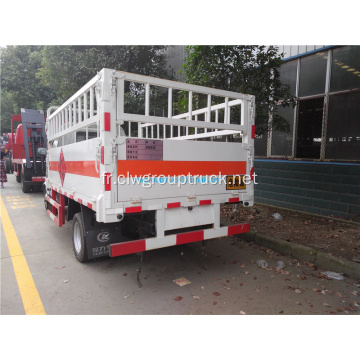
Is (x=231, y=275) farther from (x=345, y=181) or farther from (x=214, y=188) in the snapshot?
(x=345, y=181)

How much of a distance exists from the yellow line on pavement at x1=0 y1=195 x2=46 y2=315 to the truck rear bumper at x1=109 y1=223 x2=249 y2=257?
1.06m

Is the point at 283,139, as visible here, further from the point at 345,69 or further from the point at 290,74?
the point at 345,69

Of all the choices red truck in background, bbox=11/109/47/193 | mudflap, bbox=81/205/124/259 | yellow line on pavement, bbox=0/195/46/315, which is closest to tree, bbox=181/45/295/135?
mudflap, bbox=81/205/124/259

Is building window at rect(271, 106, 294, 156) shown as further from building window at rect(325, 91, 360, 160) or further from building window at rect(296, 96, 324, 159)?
building window at rect(325, 91, 360, 160)

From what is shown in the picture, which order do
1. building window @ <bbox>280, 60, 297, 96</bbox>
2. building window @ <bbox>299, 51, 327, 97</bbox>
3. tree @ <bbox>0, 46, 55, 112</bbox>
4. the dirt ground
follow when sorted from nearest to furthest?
the dirt ground, building window @ <bbox>299, 51, 327, 97</bbox>, building window @ <bbox>280, 60, 297, 96</bbox>, tree @ <bbox>0, 46, 55, 112</bbox>

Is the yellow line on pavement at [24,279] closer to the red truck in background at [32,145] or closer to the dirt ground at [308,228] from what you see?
the dirt ground at [308,228]

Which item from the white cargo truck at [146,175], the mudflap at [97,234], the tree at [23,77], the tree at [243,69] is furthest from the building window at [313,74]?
the tree at [23,77]

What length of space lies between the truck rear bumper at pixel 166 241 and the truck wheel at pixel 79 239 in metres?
1.06

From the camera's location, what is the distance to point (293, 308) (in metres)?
3.11

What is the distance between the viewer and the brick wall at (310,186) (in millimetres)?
6215

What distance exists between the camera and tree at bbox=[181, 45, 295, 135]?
219 inches

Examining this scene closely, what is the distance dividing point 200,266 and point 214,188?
1308 mm

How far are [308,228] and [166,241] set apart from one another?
3.64m

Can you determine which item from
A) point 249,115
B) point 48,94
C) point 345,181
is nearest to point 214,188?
point 249,115
